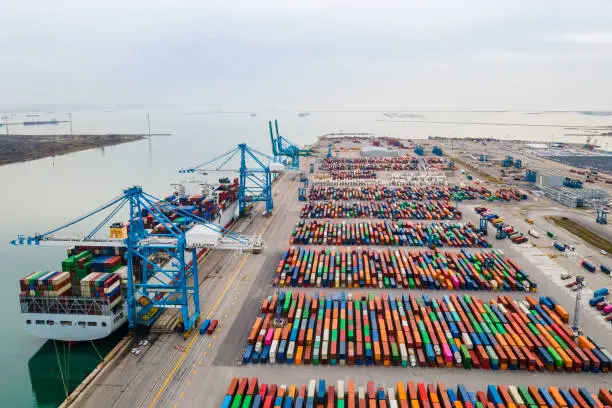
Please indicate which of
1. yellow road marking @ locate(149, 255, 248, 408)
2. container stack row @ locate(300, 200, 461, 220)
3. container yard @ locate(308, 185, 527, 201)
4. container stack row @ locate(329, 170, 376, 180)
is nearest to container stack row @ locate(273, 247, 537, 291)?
yellow road marking @ locate(149, 255, 248, 408)

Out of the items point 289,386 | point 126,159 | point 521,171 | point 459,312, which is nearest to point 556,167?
point 521,171

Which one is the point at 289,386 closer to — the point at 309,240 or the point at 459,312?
the point at 459,312

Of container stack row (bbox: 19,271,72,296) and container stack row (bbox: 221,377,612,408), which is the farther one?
container stack row (bbox: 19,271,72,296)

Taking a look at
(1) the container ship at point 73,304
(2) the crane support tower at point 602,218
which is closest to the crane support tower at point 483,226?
(2) the crane support tower at point 602,218

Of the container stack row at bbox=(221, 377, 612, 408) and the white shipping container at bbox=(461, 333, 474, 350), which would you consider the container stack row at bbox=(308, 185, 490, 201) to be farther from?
the container stack row at bbox=(221, 377, 612, 408)

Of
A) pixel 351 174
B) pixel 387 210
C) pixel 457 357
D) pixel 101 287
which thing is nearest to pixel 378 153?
pixel 351 174

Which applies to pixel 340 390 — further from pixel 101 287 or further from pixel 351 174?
pixel 351 174
